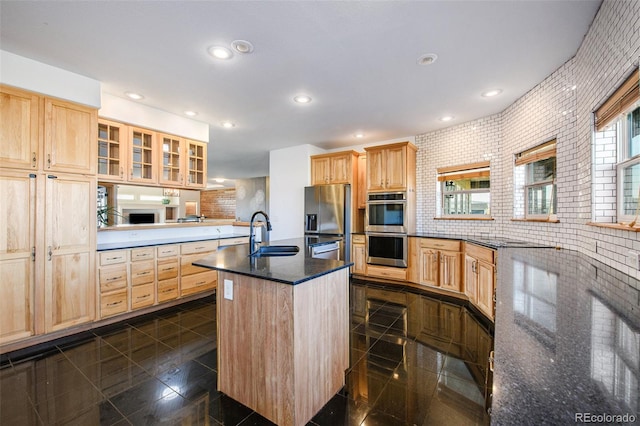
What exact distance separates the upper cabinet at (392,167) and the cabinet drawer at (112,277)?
152 inches

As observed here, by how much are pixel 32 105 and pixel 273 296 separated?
3.11 meters

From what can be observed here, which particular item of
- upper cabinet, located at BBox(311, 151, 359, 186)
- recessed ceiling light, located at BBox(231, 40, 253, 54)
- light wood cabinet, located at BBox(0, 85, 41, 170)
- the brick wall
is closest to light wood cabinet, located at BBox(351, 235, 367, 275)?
upper cabinet, located at BBox(311, 151, 359, 186)

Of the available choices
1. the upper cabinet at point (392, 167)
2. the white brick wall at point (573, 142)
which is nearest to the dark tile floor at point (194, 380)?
the white brick wall at point (573, 142)

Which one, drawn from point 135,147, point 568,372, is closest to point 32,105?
point 135,147

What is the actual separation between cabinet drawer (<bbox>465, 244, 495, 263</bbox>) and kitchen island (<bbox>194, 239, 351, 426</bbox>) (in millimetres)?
2021

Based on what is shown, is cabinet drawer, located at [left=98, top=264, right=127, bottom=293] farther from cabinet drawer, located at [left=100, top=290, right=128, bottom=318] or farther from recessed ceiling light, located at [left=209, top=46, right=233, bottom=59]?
recessed ceiling light, located at [left=209, top=46, right=233, bottom=59]

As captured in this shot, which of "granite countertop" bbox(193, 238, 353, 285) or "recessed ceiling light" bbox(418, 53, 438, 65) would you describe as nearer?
"granite countertop" bbox(193, 238, 353, 285)

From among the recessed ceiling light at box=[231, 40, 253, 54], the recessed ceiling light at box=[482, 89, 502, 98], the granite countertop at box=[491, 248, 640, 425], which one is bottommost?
the granite countertop at box=[491, 248, 640, 425]

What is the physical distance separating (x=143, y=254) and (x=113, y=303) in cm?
61

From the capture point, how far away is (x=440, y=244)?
4082 mm

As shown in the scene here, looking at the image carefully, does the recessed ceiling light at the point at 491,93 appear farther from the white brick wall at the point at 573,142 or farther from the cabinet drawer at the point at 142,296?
the cabinet drawer at the point at 142,296

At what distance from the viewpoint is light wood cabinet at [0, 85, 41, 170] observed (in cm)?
239

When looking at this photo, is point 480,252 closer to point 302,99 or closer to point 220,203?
point 302,99

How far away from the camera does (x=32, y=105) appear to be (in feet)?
8.32
